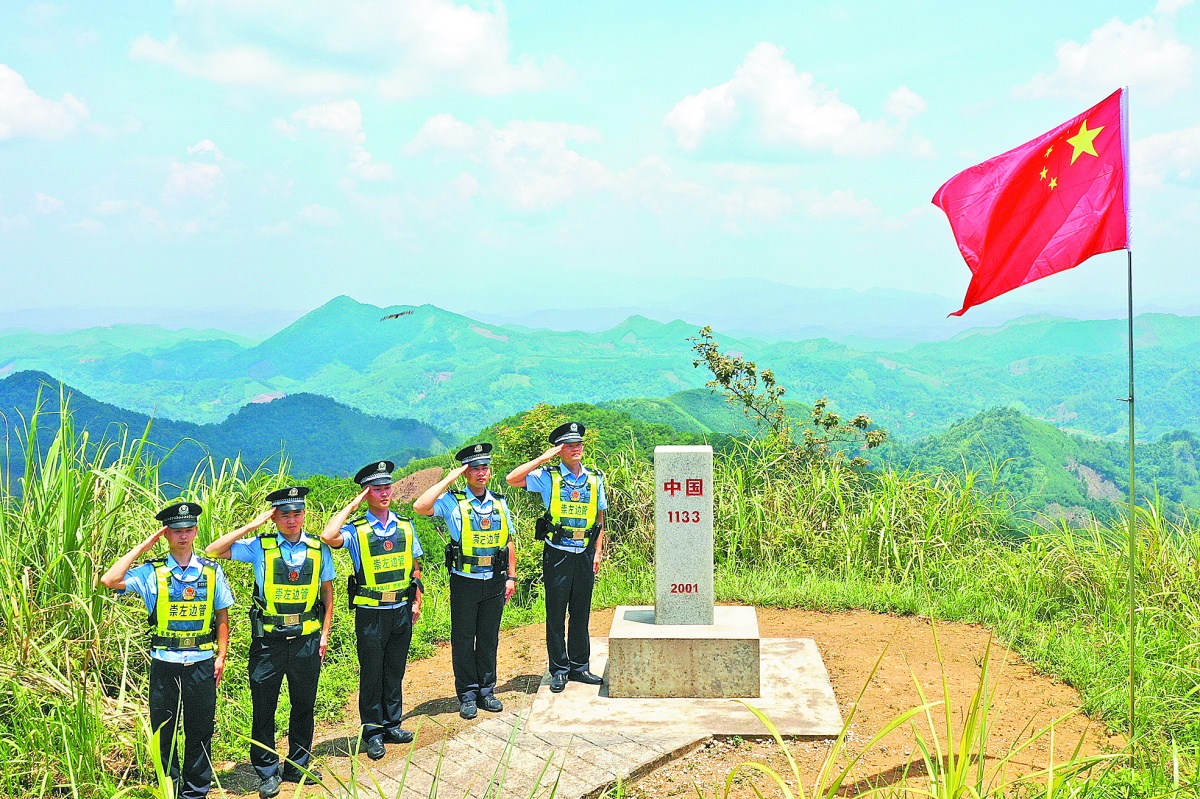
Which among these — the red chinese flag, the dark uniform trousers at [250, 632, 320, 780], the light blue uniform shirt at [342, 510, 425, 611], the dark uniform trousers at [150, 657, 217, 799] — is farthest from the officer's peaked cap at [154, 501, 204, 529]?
the red chinese flag

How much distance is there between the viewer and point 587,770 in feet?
18.7

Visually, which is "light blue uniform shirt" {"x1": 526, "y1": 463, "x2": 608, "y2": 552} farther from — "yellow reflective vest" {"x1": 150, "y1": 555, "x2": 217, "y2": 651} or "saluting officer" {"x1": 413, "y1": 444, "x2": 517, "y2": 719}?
"yellow reflective vest" {"x1": 150, "y1": 555, "x2": 217, "y2": 651}

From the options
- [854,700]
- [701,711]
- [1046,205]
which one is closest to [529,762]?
[701,711]

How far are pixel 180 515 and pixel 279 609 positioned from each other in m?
0.86

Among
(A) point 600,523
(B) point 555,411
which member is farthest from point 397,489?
(A) point 600,523

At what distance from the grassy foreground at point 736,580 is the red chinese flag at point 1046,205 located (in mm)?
2718

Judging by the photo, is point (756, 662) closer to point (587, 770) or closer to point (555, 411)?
point (587, 770)

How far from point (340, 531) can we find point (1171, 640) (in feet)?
20.9

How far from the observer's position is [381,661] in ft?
20.6

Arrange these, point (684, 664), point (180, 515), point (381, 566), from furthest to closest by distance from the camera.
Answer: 1. point (684, 664)
2. point (381, 566)
3. point (180, 515)

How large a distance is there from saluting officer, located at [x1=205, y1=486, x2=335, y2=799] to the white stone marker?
8.11ft

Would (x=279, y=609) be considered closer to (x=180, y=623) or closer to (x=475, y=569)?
(x=180, y=623)

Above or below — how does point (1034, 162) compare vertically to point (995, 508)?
above

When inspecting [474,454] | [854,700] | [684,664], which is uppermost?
[474,454]
